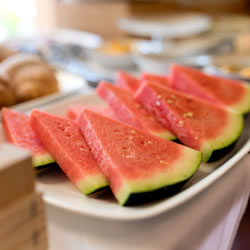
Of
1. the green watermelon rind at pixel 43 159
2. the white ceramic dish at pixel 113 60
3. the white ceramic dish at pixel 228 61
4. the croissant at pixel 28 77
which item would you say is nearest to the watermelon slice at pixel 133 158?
the green watermelon rind at pixel 43 159

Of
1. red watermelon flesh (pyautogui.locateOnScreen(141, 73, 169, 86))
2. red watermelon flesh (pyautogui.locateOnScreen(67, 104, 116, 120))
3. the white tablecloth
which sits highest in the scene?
red watermelon flesh (pyautogui.locateOnScreen(141, 73, 169, 86))

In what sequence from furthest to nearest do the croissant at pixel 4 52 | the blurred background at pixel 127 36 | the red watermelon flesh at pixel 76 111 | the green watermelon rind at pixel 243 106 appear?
the blurred background at pixel 127 36
the croissant at pixel 4 52
the green watermelon rind at pixel 243 106
the red watermelon flesh at pixel 76 111

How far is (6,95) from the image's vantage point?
4.13 feet

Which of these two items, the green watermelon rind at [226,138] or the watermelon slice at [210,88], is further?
the watermelon slice at [210,88]

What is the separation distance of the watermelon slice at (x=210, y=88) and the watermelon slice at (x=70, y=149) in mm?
545

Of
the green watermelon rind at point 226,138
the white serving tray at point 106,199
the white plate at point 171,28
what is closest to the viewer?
the white serving tray at point 106,199

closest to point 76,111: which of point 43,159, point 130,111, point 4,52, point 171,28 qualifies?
point 130,111

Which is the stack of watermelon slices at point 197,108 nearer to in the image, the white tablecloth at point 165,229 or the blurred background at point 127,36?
the white tablecloth at point 165,229

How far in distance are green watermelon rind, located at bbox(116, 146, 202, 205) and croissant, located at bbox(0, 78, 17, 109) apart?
76cm

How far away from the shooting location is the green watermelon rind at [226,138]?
0.91 m

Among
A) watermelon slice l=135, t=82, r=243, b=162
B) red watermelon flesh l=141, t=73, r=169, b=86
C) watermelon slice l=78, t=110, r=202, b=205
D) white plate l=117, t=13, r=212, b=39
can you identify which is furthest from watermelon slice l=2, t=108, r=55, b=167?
white plate l=117, t=13, r=212, b=39

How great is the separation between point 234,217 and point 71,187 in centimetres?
46

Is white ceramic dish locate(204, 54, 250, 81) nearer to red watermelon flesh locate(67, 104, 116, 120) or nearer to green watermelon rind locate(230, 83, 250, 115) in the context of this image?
green watermelon rind locate(230, 83, 250, 115)

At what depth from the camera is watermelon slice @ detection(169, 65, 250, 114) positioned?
1.24 m
